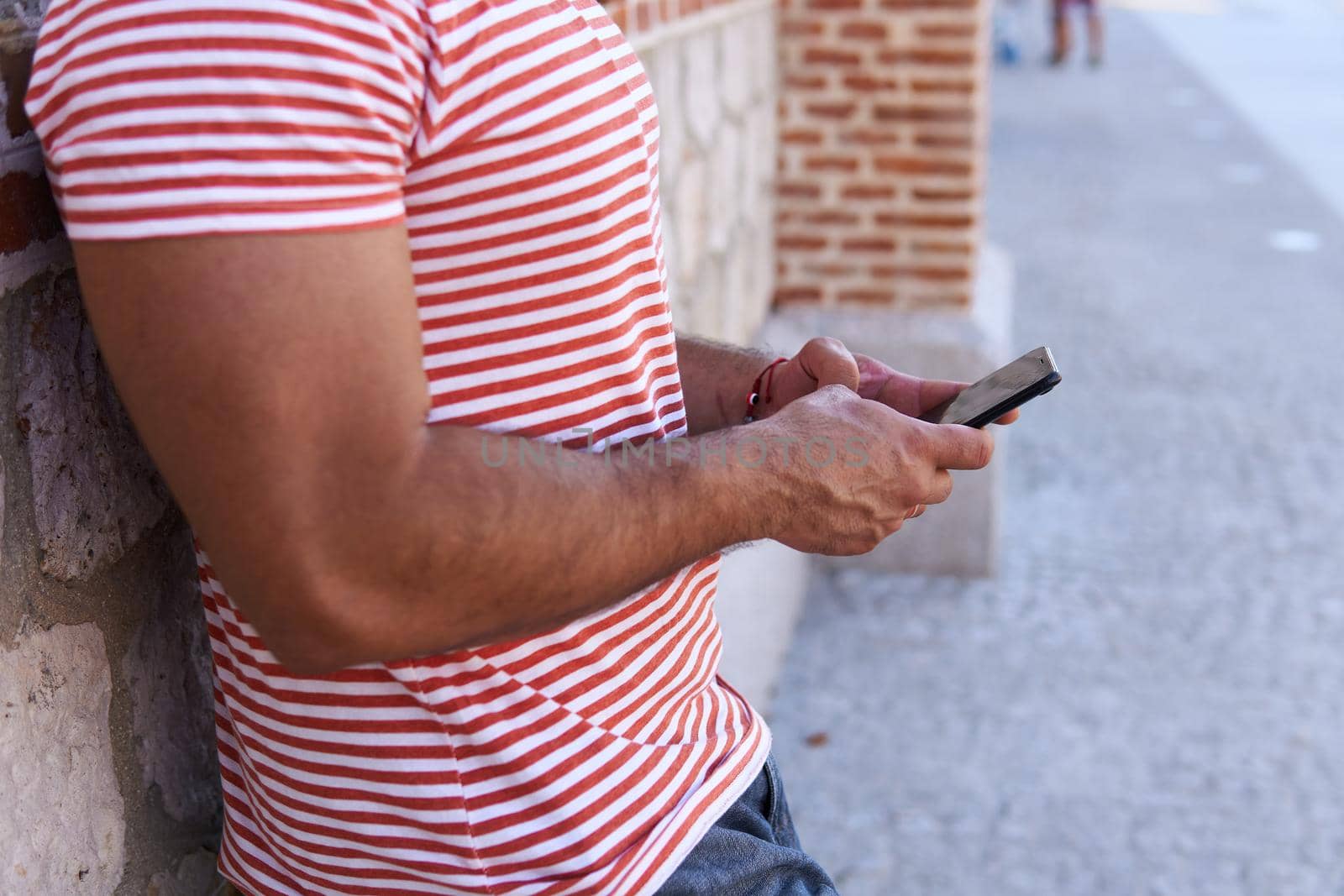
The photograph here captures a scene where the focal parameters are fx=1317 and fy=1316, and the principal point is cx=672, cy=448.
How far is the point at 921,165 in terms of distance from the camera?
3.98m

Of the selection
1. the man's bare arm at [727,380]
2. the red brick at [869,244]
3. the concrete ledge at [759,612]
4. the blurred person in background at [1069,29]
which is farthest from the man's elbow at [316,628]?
the blurred person in background at [1069,29]

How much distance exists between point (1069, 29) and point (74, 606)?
1653 cm

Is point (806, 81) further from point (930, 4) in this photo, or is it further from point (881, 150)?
point (930, 4)

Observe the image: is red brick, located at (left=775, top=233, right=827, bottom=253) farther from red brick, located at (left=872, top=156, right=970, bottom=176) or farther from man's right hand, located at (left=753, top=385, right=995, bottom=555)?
man's right hand, located at (left=753, top=385, right=995, bottom=555)

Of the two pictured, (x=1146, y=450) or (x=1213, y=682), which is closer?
(x=1213, y=682)

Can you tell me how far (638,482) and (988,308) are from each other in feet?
11.2

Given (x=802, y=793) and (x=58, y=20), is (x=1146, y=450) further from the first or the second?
(x=58, y=20)

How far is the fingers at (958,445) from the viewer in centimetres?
114

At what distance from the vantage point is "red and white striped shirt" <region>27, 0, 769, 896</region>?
789 millimetres

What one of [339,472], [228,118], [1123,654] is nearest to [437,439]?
[339,472]

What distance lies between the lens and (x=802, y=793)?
3102 millimetres

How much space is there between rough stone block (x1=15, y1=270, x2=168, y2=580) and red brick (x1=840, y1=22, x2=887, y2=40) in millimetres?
3117

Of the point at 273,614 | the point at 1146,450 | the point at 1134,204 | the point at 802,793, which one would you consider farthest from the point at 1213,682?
the point at 1134,204

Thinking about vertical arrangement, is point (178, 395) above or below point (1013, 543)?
above
